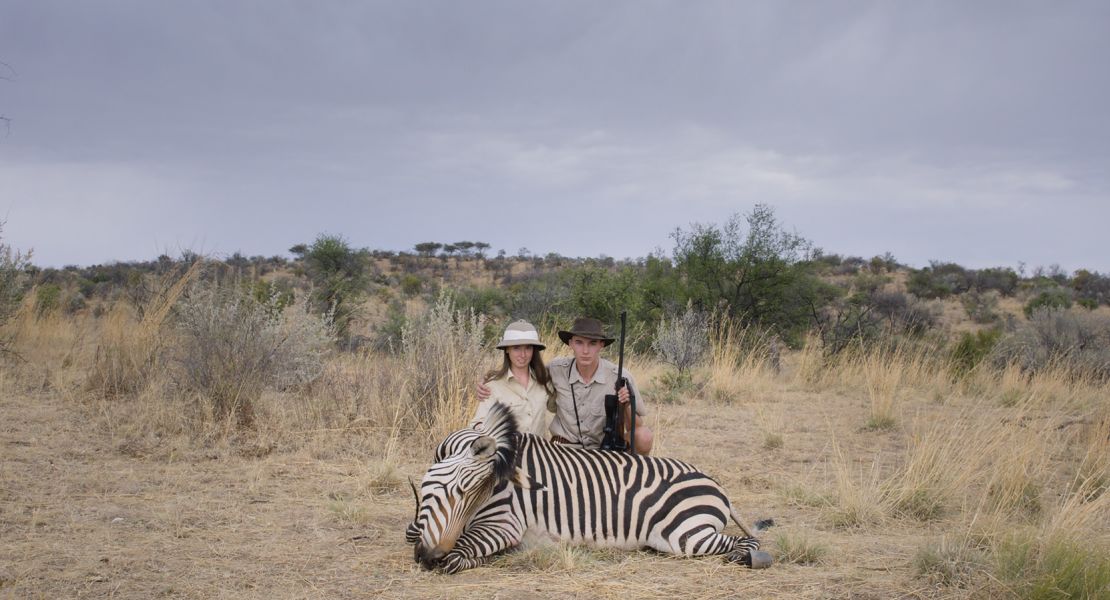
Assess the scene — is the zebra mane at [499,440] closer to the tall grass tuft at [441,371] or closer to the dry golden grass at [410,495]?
the dry golden grass at [410,495]

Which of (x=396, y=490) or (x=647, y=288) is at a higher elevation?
(x=647, y=288)

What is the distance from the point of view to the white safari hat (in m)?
5.35

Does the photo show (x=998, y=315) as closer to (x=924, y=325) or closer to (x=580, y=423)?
(x=924, y=325)

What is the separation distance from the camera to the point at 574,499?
15.6ft

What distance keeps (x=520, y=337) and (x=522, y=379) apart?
1.05ft

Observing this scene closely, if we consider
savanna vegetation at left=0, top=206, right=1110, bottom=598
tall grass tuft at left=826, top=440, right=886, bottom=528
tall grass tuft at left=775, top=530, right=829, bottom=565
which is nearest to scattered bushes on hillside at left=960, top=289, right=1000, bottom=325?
savanna vegetation at left=0, top=206, right=1110, bottom=598

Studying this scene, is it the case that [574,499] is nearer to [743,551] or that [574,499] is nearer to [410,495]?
[743,551]

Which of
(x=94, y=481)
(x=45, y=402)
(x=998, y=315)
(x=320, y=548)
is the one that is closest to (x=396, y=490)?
(x=320, y=548)

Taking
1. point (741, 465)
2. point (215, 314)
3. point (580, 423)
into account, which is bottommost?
point (741, 465)

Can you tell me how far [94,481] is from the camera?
6.08 m

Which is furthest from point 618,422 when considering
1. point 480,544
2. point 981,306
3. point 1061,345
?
point 981,306

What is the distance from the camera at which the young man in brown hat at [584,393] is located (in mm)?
5520

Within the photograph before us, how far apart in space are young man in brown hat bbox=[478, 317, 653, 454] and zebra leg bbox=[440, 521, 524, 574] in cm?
121

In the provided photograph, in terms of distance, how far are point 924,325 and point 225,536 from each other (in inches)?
642
